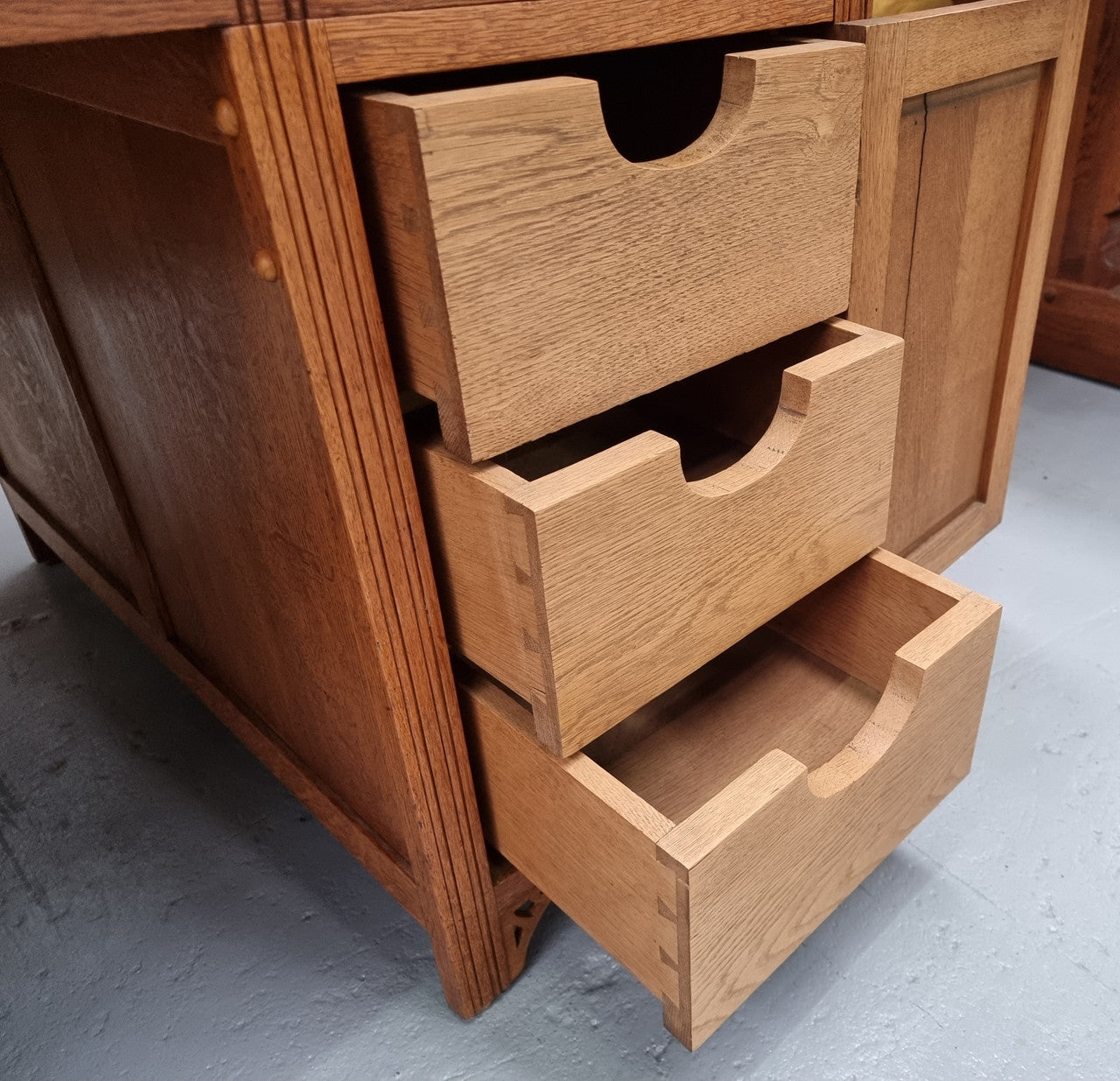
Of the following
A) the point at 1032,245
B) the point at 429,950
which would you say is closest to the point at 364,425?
the point at 429,950

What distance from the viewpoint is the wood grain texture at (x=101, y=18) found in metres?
0.33

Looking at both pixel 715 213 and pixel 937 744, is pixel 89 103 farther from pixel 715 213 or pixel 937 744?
pixel 937 744

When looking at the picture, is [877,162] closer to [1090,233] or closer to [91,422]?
[91,422]

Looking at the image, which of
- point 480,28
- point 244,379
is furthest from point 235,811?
point 480,28

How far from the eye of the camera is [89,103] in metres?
0.53

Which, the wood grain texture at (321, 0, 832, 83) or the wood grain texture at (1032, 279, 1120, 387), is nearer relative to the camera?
the wood grain texture at (321, 0, 832, 83)

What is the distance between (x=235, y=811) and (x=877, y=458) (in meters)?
0.66

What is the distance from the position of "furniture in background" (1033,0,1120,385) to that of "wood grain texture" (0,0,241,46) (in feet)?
4.69

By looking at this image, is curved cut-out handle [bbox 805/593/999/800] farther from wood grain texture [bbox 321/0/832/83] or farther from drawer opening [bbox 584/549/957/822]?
wood grain texture [bbox 321/0/832/83]

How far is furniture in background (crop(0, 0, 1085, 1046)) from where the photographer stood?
1.39 feet

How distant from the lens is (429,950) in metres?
0.75

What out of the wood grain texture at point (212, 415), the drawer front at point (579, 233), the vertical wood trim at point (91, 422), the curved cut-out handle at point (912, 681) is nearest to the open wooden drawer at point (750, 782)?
the curved cut-out handle at point (912, 681)

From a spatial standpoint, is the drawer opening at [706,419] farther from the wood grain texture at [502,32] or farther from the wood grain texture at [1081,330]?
the wood grain texture at [1081,330]

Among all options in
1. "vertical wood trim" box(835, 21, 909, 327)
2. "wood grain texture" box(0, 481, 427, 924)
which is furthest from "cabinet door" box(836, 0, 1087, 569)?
"wood grain texture" box(0, 481, 427, 924)
